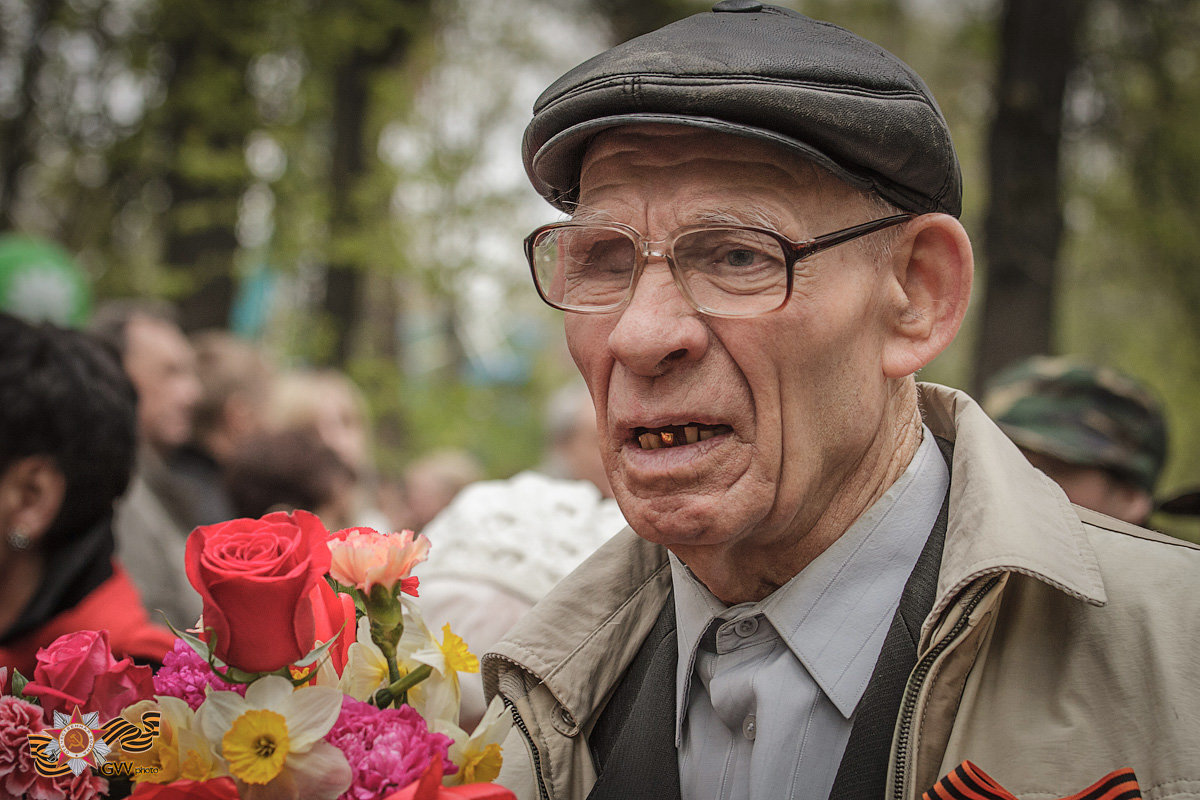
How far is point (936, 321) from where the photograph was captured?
1826 millimetres

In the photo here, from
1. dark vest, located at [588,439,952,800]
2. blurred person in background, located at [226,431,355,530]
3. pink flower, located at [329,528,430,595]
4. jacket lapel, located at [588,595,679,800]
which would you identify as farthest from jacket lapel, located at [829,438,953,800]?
blurred person in background, located at [226,431,355,530]

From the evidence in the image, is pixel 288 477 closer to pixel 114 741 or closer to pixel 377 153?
pixel 114 741

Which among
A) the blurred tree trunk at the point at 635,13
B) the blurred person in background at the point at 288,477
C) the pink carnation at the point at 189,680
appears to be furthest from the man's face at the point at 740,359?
the blurred tree trunk at the point at 635,13

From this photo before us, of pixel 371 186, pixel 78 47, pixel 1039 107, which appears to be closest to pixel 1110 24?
pixel 1039 107

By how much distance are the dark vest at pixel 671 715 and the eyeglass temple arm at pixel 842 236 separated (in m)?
0.48

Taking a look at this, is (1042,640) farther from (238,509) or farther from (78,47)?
(78,47)

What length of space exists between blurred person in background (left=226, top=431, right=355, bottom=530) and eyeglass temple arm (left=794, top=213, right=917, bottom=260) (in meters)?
2.93

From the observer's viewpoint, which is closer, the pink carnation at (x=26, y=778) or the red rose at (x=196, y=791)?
the red rose at (x=196, y=791)

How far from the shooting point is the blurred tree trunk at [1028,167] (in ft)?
19.1

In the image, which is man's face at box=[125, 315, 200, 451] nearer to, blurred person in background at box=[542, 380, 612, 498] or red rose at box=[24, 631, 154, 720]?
blurred person in background at box=[542, 380, 612, 498]

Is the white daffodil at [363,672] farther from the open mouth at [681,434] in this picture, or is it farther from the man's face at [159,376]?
the man's face at [159,376]

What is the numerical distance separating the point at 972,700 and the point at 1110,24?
755cm

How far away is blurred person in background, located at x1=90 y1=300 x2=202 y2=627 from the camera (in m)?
3.77

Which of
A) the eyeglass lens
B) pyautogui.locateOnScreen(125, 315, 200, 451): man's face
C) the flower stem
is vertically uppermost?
the eyeglass lens
